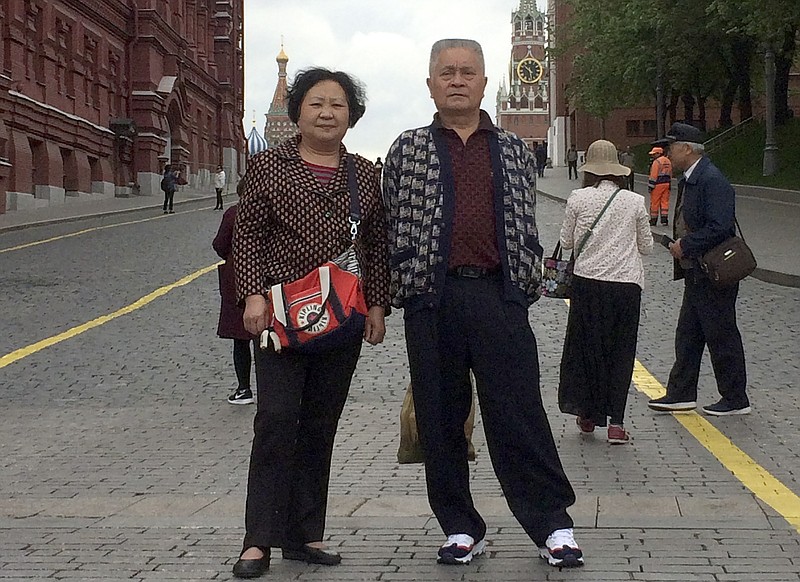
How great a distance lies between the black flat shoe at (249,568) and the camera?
5430mm

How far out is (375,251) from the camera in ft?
18.7

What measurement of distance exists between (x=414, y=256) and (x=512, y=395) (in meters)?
0.68

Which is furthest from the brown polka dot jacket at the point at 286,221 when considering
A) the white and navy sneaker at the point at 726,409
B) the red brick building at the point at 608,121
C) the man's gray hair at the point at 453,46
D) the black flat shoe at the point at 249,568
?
the red brick building at the point at 608,121

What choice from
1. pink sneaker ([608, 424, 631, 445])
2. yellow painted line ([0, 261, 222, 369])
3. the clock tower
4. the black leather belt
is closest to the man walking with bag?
pink sneaker ([608, 424, 631, 445])

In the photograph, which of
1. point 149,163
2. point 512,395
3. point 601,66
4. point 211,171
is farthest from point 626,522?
point 211,171

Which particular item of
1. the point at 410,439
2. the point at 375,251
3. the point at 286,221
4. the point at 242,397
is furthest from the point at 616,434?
the point at 286,221

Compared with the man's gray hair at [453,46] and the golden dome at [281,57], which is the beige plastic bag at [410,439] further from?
the golden dome at [281,57]

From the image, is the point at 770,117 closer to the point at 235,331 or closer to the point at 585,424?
the point at 235,331

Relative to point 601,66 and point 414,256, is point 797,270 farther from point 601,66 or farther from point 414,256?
point 601,66

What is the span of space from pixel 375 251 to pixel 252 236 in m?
0.52

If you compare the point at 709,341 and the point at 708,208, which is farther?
the point at 709,341

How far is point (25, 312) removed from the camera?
54.6 feet

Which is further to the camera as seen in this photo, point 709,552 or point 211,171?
point 211,171

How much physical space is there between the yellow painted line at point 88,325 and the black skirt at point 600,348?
6.11 meters
